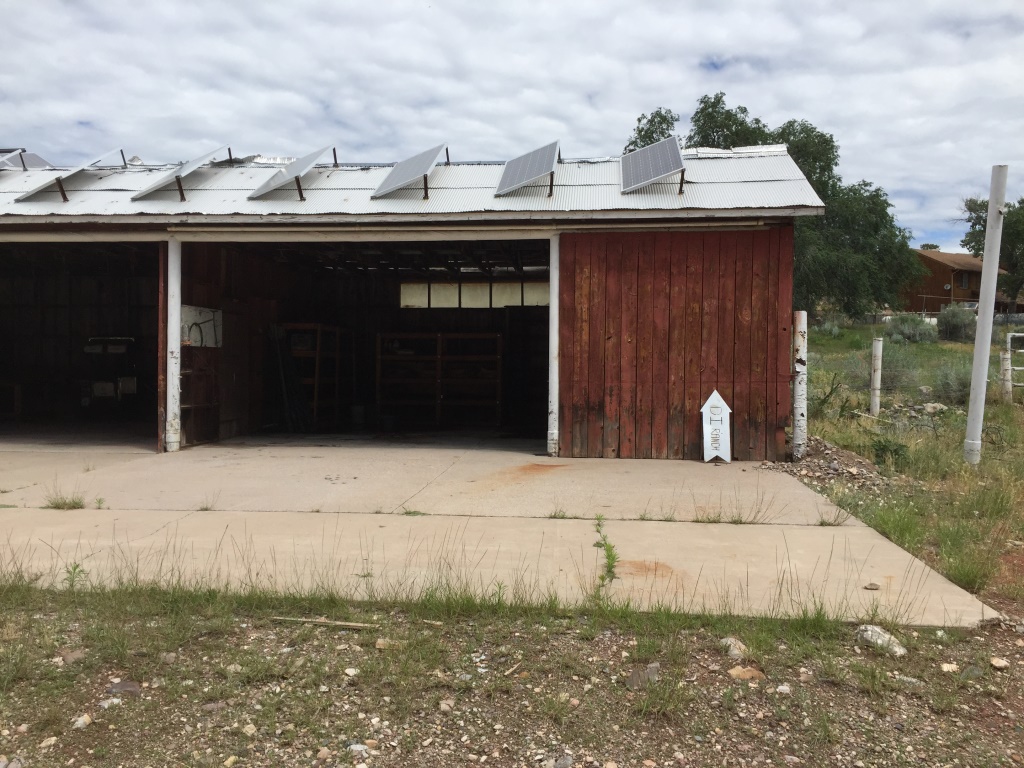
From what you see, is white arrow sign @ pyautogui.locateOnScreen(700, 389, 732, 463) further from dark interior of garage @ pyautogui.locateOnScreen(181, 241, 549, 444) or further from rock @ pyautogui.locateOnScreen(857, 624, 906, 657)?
rock @ pyautogui.locateOnScreen(857, 624, 906, 657)

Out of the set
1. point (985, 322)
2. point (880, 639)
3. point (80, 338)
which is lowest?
point (880, 639)

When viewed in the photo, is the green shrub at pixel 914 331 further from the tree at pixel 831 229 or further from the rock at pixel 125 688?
the rock at pixel 125 688

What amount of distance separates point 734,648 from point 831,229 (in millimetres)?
35886

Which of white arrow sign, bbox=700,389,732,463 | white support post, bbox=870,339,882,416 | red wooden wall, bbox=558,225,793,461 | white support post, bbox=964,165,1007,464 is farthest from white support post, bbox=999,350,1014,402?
white arrow sign, bbox=700,389,732,463

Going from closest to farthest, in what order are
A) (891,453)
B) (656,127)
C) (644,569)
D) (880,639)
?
(880,639) < (644,569) < (891,453) < (656,127)

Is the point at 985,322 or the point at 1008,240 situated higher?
the point at 1008,240

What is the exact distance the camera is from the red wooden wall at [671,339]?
9812 mm

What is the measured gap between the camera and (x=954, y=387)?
15.9 m

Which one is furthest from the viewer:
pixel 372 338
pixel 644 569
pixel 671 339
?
pixel 372 338

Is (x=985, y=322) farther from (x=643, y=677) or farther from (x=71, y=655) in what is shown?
(x=71, y=655)

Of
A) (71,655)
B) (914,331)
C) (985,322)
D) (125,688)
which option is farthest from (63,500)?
(914,331)

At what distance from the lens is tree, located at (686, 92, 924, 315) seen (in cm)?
3344

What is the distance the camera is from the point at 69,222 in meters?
10.4

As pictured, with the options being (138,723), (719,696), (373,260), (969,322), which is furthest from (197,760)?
(969,322)
